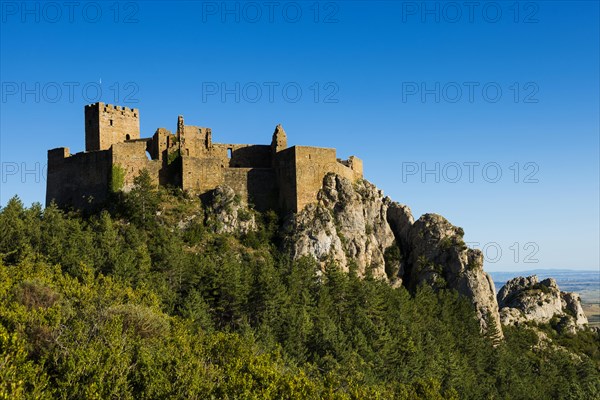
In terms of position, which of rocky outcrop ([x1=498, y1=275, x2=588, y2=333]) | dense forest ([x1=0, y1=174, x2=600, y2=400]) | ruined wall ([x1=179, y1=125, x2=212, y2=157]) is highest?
ruined wall ([x1=179, y1=125, x2=212, y2=157])

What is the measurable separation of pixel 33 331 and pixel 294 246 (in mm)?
40282

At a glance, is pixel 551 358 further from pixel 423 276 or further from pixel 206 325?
pixel 206 325

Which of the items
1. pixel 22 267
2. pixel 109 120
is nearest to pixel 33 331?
pixel 22 267

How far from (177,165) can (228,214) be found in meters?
8.51

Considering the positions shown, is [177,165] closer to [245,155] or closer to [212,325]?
[245,155]

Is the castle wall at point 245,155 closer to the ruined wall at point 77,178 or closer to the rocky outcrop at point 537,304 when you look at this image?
the ruined wall at point 77,178

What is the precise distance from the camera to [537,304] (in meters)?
108

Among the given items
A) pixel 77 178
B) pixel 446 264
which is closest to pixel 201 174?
pixel 77 178

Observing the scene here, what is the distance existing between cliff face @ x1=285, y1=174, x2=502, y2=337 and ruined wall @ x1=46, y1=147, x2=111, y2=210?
22128 millimetres

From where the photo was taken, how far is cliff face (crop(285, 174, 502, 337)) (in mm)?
73188

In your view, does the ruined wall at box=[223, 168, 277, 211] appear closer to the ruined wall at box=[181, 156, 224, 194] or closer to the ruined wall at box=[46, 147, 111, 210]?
the ruined wall at box=[181, 156, 224, 194]

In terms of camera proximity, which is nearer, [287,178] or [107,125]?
[287,178]

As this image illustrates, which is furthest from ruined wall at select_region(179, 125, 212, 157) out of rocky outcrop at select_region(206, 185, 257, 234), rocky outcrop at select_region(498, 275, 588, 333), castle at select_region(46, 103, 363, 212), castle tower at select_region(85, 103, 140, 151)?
rocky outcrop at select_region(498, 275, 588, 333)

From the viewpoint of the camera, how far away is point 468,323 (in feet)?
260
